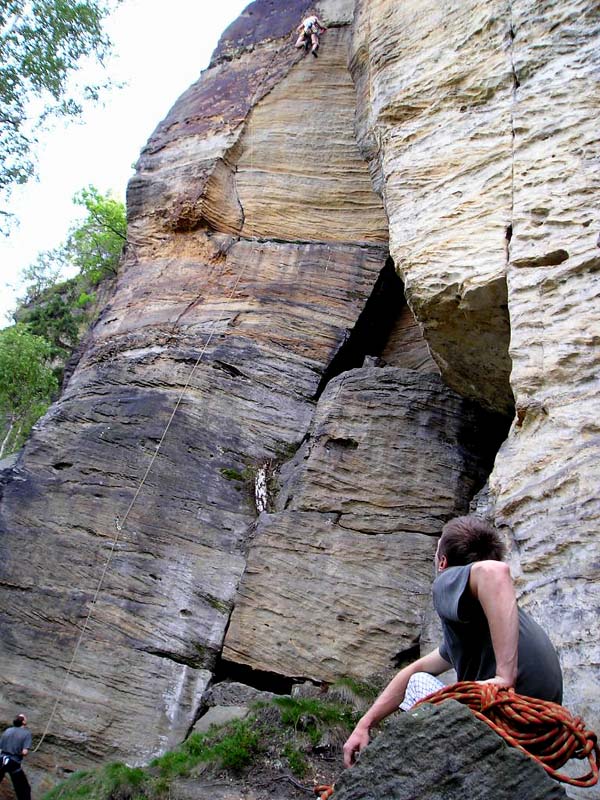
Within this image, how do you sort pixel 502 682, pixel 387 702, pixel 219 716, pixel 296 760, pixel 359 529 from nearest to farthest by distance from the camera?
pixel 502 682, pixel 387 702, pixel 296 760, pixel 219 716, pixel 359 529

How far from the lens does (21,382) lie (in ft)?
66.8

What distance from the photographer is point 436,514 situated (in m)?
7.82

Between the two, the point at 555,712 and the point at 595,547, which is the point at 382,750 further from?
the point at 595,547

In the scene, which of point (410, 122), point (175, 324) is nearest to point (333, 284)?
point (175, 324)

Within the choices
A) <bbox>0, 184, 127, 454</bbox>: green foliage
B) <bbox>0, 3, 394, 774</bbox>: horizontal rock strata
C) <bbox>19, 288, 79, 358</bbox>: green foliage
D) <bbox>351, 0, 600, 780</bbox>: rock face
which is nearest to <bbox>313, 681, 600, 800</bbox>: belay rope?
<bbox>351, 0, 600, 780</bbox>: rock face

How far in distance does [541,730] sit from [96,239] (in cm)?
2318

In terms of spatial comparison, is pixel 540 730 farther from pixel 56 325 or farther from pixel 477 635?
pixel 56 325

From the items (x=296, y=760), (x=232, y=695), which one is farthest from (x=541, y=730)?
(x=232, y=695)

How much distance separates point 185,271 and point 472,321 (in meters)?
6.17

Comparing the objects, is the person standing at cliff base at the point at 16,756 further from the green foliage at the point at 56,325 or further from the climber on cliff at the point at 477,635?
the green foliage at the point at 56,325

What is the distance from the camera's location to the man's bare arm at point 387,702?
3162mm

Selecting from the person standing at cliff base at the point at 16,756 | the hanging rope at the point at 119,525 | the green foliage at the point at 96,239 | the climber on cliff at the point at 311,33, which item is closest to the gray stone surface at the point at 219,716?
the hanging rope at the point at 119,525

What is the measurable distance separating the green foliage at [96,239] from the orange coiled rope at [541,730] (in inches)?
783

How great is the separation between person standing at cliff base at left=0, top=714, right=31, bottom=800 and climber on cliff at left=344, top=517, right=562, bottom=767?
539 cm
